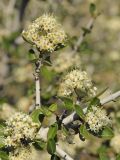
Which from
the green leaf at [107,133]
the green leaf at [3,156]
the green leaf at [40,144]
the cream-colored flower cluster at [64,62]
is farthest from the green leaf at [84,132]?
Answer: the cream-colored flower cluster at [64,62]

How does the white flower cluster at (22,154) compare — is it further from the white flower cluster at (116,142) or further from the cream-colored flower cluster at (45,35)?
the white flower cluster at (116,142)

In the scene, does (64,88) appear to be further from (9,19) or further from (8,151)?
(9,19)

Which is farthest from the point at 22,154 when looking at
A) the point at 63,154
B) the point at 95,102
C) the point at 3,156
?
the point at 95,102

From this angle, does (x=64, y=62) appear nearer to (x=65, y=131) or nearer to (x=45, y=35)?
(x=45, y=35)

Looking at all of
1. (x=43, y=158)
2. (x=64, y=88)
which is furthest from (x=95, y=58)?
(x=64, y=88)

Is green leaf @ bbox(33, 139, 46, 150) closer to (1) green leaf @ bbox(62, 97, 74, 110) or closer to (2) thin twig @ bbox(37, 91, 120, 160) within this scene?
(2) thin twig @ bbox(37, 91, 120, 160)

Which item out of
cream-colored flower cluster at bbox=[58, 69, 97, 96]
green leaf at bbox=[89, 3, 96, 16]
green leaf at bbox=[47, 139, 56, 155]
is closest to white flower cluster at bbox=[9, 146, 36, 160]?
green leaf at bbox=[47, 139, 56, 155]

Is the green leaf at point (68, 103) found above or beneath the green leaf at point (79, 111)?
above
